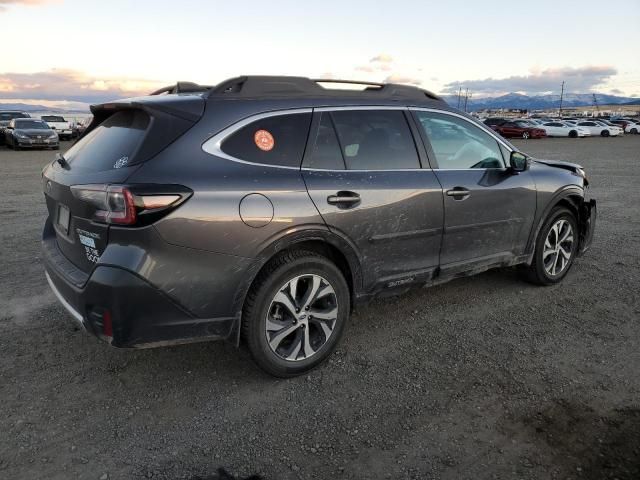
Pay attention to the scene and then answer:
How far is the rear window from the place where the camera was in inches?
117

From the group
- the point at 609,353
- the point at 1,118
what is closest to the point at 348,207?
the point at 609,353

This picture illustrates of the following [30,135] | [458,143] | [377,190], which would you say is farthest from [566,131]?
[377,190]

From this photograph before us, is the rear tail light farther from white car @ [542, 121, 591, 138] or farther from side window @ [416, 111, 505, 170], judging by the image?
white car @ [542, 121, 591, 138]

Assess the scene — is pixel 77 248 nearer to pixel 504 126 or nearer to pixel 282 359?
pixel 282 359

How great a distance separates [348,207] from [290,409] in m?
1.30

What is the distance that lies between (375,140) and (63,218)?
2.14m

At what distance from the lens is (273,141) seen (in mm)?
3217

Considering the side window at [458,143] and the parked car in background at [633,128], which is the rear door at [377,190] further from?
the parked car in background at [633,128]

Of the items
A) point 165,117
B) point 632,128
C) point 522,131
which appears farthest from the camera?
point 632,128

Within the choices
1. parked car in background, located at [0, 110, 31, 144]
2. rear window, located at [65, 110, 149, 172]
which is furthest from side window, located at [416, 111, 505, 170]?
parked car in background, located at [0, 110, 31, 144]

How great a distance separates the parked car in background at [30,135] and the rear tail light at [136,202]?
2297cm

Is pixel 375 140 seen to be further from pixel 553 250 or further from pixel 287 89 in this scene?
pixel 553 250

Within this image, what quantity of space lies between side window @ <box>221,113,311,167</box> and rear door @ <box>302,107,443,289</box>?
0.08 metres

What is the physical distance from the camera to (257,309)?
10.2ft
